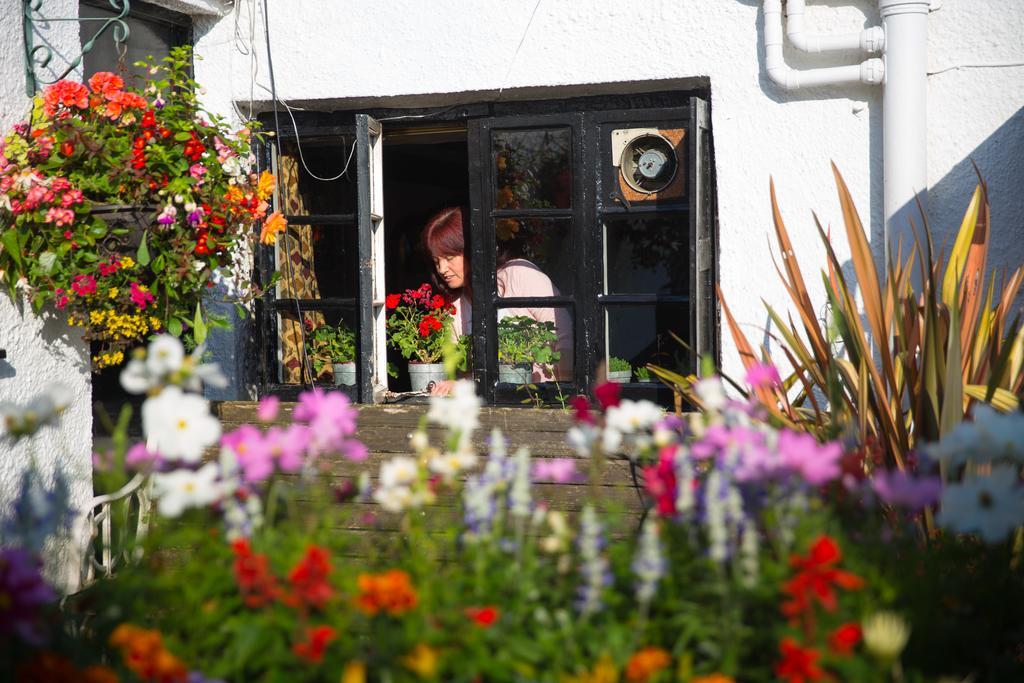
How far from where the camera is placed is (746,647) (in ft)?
4.30

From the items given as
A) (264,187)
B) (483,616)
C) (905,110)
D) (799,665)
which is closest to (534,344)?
(264,187)

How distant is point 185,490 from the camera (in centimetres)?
133

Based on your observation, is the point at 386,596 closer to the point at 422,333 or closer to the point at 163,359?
the point at 163,359

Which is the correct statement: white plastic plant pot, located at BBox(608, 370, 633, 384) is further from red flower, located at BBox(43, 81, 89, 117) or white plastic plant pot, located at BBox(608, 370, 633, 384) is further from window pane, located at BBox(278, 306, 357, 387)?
red flower, located at BBox(43, 81, 89, 117)

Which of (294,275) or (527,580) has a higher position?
(294,275)

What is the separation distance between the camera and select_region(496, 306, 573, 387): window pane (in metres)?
4.11

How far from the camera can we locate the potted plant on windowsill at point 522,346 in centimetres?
410

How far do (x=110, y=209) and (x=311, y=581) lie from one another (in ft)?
6.82

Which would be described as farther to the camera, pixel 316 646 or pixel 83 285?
pixel 83 285

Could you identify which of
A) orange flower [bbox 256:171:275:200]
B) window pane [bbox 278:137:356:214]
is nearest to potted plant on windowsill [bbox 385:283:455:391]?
window pane [bbox 278:137:356:214]

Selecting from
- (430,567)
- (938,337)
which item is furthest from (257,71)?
(430,567)

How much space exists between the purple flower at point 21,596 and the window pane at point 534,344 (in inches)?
115

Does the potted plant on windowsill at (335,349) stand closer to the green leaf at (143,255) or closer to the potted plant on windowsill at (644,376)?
the potted plant on windowsill at (644,376)

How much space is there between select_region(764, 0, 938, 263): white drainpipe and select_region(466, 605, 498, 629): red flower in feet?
8.61
